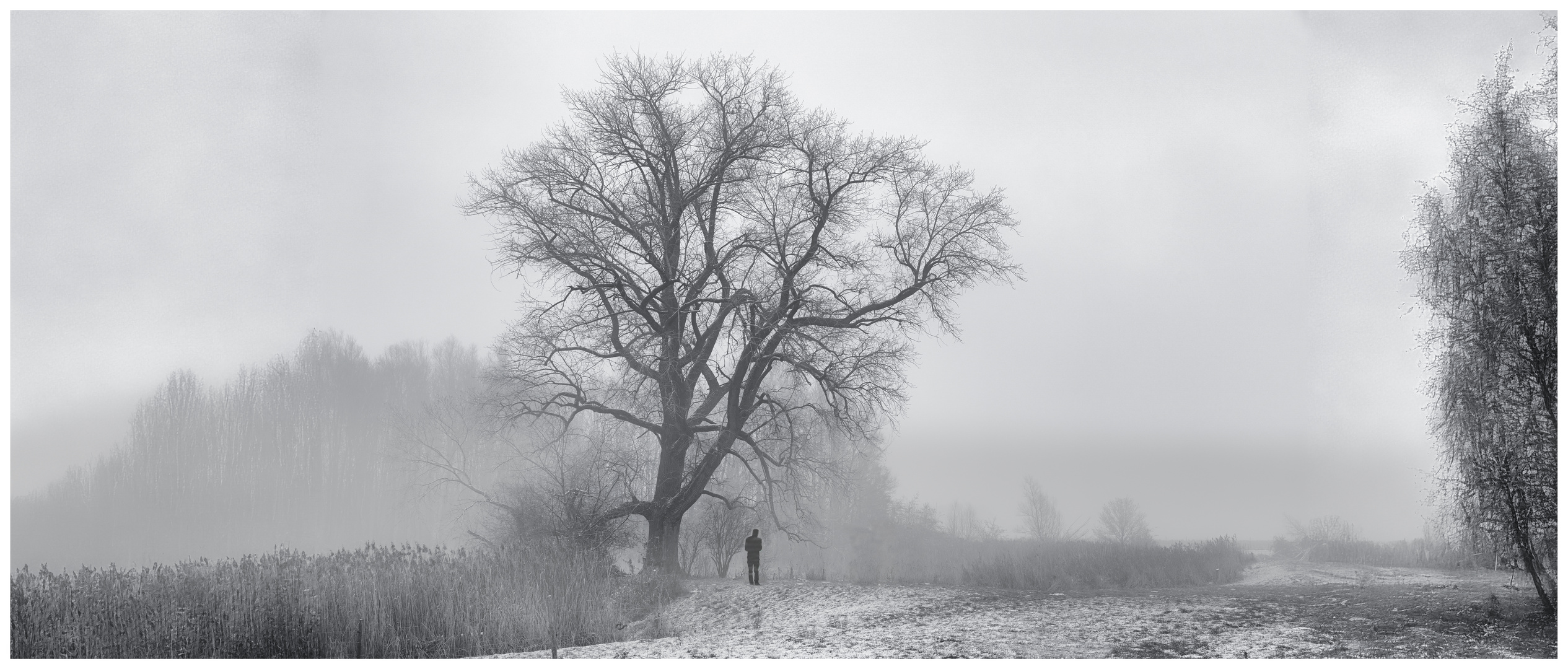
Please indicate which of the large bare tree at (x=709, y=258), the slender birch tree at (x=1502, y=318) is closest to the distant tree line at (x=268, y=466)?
the large bare tree at (x=709, y=258)

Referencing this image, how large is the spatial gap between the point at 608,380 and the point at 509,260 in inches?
147

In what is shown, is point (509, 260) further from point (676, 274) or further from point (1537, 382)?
point (1537, 382)

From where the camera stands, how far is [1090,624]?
1044cm

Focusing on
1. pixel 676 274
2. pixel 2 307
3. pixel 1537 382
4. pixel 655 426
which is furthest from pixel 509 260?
pixel 1537 382

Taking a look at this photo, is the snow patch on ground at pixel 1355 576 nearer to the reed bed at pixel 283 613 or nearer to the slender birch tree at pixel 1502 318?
the slender birch tree at pixel 1502 318

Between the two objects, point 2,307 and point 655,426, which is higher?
point 2,307

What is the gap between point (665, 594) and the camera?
47.5ft

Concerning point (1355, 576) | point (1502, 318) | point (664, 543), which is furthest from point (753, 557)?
point (1355, 576)

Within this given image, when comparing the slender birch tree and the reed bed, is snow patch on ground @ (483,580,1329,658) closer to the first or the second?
the reed bed

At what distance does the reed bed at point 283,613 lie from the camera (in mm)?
9391

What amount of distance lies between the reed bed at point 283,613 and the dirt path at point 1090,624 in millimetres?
880

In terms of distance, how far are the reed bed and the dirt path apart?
0.88 m

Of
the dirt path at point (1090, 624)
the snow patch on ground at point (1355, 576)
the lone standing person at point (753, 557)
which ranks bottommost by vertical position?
the snow patch on ground at point (1355, 576)

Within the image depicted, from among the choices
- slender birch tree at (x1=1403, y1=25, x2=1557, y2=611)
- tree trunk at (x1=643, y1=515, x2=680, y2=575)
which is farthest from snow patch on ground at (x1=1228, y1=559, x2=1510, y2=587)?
tree trunk at (x1=643, y1=515, x2=680, y2=575)
